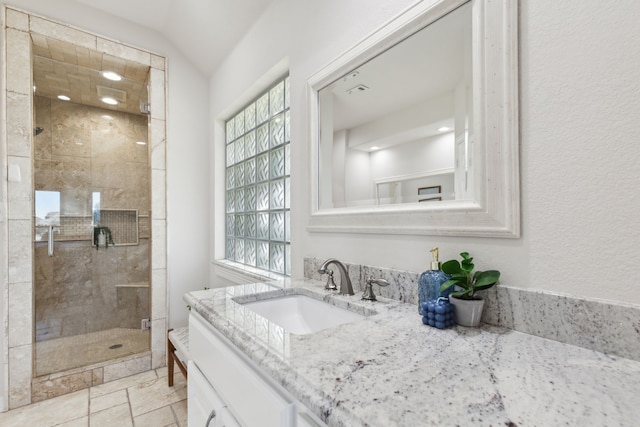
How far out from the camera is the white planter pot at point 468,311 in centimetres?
Result: 74

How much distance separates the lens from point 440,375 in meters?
0.51

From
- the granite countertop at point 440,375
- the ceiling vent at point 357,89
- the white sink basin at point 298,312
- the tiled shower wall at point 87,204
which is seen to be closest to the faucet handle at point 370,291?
the white sink basin at point 298,312

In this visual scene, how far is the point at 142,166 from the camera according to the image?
2.52 metres

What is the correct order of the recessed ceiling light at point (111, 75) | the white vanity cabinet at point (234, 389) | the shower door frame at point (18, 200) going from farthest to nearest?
the recessed ceiling light at point (111, 75)
the shower door frame at point (18, 200)
the white vanity cabinet at point (234, 389)

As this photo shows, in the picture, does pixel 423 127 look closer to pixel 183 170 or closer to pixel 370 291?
pixel 370 291

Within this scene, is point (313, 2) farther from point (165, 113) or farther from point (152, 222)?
point (152, 222)

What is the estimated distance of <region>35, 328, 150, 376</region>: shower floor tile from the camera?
204 cm

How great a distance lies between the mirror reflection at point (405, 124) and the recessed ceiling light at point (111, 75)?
198 cm

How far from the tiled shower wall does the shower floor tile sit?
0.19 ft

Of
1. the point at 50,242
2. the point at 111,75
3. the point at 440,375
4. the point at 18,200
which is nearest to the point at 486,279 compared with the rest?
the point at 440,375

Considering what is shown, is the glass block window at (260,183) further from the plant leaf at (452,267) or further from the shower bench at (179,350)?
the plant leaf at (452,267)

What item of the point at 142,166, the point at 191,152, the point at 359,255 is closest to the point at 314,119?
the point at 359,255

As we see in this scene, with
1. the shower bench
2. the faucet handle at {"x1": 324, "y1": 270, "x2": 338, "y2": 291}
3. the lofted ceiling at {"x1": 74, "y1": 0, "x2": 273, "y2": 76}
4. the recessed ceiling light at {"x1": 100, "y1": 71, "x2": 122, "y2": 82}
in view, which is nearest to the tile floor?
the shower bench

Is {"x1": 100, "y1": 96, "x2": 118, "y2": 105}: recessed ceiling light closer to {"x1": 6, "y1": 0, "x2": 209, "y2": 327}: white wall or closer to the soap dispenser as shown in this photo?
{"x1": 6, "y1": 0, "x2": 209, "y2": 327}: white wall
